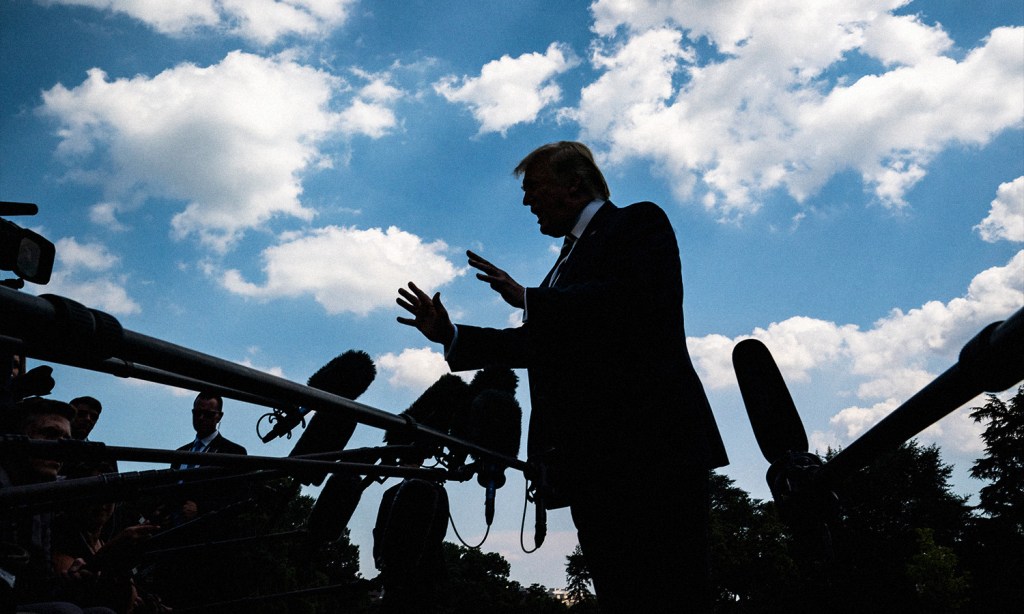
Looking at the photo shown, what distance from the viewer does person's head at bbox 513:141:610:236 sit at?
320cm

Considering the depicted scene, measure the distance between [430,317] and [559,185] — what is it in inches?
49.0

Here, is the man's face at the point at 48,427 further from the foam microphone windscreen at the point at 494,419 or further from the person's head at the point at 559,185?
the person's head at the point at 559,185

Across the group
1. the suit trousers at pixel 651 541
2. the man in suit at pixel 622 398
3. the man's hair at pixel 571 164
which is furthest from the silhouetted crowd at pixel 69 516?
the man's hair at pixel 571 164

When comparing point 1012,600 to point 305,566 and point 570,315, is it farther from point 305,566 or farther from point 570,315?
point 570,315

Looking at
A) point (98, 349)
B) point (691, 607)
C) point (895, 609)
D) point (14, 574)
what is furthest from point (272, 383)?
point (895, 609)

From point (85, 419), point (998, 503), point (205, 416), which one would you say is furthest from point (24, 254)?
point (998, 503)

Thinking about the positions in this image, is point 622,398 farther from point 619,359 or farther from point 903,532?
point 903,532

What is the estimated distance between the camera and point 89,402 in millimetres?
6523

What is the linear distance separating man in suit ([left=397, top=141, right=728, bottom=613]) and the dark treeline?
103ft

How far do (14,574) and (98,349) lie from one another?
44.3 inches

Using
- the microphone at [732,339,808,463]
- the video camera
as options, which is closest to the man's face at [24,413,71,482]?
the video camera

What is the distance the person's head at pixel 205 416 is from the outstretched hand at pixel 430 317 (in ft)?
17.4

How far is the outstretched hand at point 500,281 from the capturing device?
2.38 meters

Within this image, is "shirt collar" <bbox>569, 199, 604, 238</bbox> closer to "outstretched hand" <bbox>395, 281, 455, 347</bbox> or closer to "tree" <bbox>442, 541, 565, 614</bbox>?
"outstretched hand" <bbox>395, 281, 455, 347</bbox>
